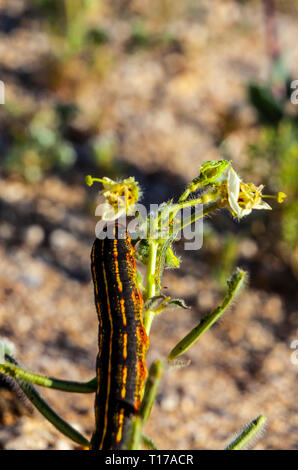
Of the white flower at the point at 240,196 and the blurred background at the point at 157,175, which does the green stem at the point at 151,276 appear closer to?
the white flower at the point at 240,196

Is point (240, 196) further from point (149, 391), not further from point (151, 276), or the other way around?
point (149, 391)

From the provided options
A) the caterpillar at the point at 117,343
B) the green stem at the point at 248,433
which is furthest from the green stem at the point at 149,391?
the green stem at the point at 248,433

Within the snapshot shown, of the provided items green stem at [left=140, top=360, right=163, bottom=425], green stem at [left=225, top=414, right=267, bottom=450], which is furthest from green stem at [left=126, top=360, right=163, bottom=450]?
green stem at [left=225, top=414, right=267, bottom=450]

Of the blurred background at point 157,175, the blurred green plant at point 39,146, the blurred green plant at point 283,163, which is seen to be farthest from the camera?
the blurred green plant at point 39,146
